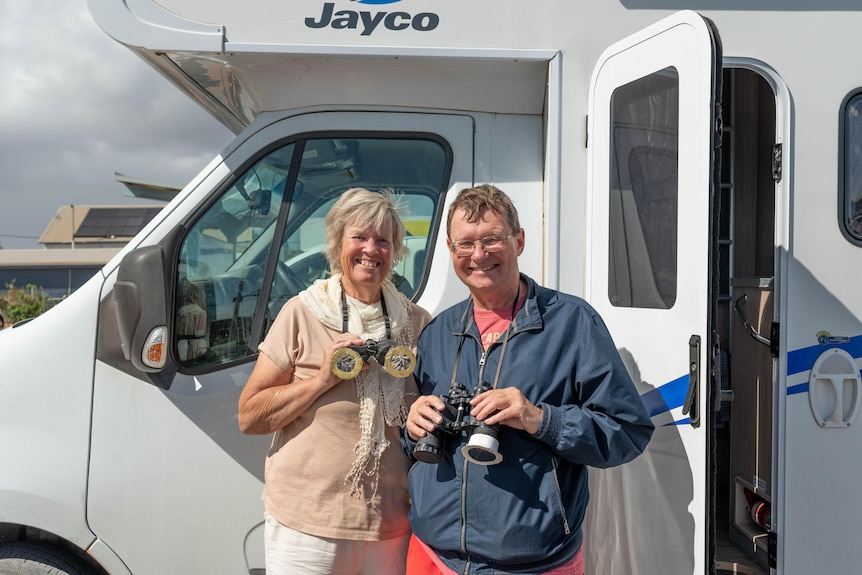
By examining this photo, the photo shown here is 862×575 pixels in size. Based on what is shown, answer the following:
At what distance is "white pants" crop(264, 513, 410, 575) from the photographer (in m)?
2.05

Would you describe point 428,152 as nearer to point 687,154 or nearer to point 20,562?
point 687,154

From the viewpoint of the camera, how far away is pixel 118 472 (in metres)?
2.52

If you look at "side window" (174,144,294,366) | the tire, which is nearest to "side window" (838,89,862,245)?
"side window" (174,144,294,366)

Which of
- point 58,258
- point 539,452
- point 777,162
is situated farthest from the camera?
point 58,258

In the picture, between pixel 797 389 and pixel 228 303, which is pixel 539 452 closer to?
pixel 797 389

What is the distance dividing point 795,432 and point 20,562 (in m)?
2.68

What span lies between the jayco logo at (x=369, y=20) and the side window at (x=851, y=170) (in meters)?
Answer: 1.42

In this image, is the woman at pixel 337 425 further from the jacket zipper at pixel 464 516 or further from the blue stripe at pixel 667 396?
the blue stripe at pixel 667 396

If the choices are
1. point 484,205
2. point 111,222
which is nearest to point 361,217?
point 484,205

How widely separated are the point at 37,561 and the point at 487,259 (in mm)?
1956

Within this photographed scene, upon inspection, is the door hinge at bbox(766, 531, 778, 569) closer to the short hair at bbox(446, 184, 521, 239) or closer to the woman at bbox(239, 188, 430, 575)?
the woman at bbox(239, 188, 430, 575)

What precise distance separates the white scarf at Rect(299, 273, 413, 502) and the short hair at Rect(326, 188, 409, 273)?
0.41 feet

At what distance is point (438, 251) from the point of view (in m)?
2.70

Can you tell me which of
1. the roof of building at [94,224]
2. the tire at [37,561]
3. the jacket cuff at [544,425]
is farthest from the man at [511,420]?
the roof of building at [94,224]
